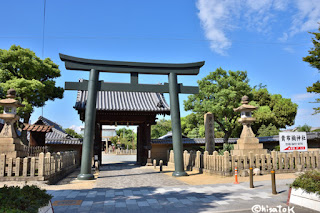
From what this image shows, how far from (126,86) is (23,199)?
376 inches

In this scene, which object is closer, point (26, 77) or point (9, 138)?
point (9, 138)

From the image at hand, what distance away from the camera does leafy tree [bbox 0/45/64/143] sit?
18.9 metres

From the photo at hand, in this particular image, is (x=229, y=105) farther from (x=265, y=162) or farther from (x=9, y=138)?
(x=9, y=138)

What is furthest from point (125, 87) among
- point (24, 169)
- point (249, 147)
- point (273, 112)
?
point (273, 112)

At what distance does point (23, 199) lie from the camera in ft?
14.4

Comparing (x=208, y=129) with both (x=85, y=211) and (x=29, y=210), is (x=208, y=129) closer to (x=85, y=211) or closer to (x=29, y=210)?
(x=85, y=211)

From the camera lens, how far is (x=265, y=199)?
23.4ft

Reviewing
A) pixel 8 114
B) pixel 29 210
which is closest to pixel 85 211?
pixel 29 210

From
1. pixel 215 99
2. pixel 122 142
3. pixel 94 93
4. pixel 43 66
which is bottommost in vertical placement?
pixel 122 142

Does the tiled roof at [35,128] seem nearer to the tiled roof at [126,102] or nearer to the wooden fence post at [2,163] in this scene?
A: the tiled roof at [126,102]

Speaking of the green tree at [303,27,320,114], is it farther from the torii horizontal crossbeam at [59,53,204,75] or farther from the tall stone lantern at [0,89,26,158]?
the tall stone lantern at [0,89,26,158]

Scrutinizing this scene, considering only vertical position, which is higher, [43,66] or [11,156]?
[43,66]

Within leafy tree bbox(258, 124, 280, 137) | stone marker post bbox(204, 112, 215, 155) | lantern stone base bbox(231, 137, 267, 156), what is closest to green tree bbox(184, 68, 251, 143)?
leafy tree bbox(258, 124, 280, 137)

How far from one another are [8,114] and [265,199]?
1257 cm
